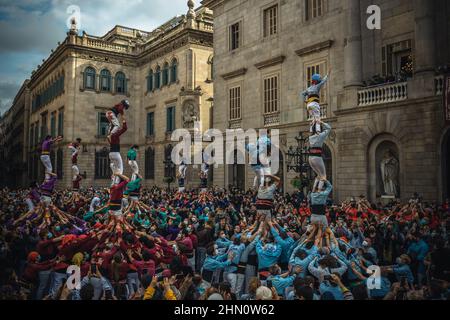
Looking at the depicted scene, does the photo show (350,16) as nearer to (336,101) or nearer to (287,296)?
(336,101)

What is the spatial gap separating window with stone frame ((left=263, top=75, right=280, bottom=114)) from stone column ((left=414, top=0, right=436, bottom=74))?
913cm

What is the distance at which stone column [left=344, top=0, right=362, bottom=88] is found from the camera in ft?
63.0

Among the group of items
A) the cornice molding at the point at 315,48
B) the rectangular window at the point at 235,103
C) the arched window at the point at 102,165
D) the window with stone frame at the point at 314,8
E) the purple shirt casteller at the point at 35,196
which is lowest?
the purple shirt casteller at the point at 35,196

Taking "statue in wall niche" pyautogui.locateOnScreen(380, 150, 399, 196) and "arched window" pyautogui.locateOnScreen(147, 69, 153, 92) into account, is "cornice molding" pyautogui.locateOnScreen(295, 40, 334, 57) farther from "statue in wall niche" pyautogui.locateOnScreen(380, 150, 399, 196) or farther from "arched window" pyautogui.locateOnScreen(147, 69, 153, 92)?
"arched window" pyautogui.locateOnScreen(147, 69, 153, 92)

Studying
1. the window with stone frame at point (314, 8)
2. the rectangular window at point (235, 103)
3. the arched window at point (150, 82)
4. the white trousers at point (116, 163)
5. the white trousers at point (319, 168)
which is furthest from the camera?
the arched window at point (150, 82)

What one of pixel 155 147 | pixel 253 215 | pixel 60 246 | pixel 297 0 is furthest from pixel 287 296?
pixel 155 147

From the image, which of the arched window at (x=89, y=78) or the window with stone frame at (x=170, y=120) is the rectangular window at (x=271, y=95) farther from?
the arched window at (x=89, y=78)

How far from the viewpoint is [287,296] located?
6695mm

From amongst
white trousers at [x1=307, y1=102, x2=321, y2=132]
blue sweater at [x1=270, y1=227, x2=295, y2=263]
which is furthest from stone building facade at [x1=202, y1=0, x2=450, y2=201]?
blue sweater at [x1=270, y1=227, x2=295, y2=263]

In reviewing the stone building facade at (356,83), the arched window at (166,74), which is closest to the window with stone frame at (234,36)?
the stone building facade at (356,83)

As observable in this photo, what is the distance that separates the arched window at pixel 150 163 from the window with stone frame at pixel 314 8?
21.7 m

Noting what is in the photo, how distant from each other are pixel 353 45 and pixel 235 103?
10.3 meters

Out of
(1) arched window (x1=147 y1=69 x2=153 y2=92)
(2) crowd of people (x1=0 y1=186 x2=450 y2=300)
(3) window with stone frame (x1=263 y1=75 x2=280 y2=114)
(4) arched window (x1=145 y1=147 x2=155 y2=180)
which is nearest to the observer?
(2) crowd of people (x1=0 y1=186 x2=450 y2=300)

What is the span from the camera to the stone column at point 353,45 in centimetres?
1919
